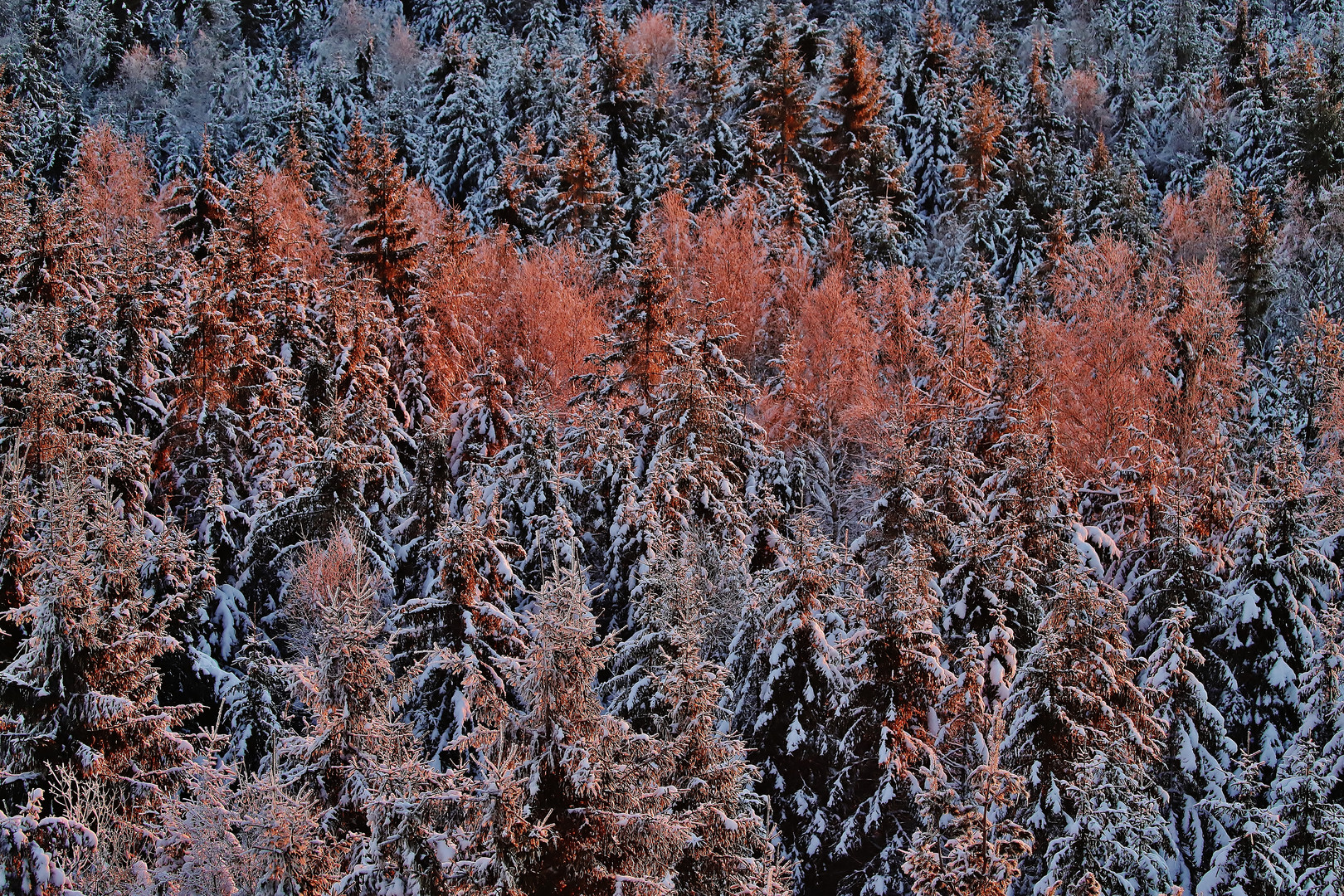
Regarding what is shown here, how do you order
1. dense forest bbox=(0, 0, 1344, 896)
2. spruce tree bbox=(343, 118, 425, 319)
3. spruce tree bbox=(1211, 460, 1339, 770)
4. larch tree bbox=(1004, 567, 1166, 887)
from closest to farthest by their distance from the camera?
dense forest bbox=(0, 0, 1344, 896)
larch tree bbox=(1004, 567, 1166, 887)
spruce tree bbox=(1211, 460, 1339, 770)
spruce tree bbox=(343, 118, 425, 319)

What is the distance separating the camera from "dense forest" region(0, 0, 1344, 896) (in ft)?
48.3

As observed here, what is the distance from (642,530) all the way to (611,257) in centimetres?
2423

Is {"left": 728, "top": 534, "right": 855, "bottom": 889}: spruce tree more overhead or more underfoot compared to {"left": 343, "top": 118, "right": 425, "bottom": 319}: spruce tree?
more underfoot

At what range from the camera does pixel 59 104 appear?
201 ft

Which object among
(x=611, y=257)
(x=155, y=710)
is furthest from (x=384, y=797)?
(x=611, y=257)

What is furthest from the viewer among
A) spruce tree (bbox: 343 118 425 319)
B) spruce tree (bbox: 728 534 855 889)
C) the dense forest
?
spruce tree (bbox: 343 118 425 319)

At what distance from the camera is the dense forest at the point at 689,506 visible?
1473 cm

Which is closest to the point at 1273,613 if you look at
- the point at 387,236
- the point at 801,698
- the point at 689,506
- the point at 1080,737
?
the point at 1080,737

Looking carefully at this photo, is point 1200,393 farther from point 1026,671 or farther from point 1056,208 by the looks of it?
point 1026,671

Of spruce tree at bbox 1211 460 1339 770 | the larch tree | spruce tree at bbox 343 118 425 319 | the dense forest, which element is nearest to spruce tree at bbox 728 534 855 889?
the dense forest

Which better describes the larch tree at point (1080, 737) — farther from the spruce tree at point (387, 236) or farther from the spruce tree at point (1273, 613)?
the spruce tree at point (387, 236)

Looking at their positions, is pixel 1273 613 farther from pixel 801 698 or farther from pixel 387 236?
pixel 387 236

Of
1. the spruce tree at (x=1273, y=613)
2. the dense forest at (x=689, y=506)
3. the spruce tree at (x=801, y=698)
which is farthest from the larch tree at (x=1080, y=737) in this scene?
the spruce tree at (x=1273, y=613)

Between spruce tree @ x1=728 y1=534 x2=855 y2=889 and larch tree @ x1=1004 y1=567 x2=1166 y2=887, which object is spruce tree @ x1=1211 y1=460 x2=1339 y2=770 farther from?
spruce tree @ x1=728 y1=534 x2=855 y2=889
